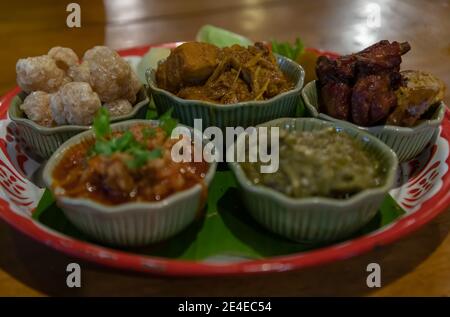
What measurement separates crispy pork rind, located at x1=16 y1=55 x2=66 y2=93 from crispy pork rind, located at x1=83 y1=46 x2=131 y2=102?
206 mm

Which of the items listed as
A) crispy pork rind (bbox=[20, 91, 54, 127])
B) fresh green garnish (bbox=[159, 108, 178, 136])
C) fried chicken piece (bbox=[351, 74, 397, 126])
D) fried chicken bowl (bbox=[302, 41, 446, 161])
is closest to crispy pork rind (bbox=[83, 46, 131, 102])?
crispy pork rind (bbox=[20, 91, 54, 127])

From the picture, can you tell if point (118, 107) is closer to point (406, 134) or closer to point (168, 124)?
point (168, 124)

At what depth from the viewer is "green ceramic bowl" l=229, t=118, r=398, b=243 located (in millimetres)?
1850

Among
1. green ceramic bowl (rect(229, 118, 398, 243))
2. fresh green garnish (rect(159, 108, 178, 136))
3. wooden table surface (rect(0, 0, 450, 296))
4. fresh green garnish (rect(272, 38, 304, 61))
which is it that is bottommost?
wooden table surface (rect(0, 0, 450, 296))

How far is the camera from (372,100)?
239 centimetres

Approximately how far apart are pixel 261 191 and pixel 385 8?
12.8ft

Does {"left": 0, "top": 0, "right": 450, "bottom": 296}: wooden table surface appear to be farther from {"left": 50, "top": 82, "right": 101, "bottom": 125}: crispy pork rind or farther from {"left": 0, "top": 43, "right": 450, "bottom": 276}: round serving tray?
{"left": 50, "top": 82, "right": 101, "bottom": 125}: crispy pork rind

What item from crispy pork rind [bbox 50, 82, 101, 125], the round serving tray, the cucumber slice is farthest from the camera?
the cucumber slice

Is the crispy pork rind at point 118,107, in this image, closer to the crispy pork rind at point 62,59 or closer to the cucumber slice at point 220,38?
the crispy pork rind at point 62,59

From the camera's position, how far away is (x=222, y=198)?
7.63ft

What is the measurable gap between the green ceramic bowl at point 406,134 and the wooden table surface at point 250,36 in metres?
0.40

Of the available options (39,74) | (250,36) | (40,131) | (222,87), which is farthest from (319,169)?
(250,36)

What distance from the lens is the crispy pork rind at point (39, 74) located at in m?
2.52

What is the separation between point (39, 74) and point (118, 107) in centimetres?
45
